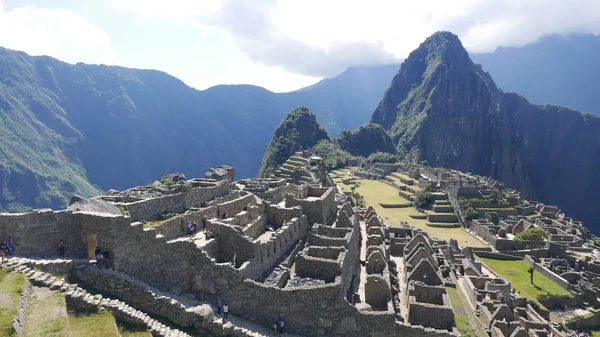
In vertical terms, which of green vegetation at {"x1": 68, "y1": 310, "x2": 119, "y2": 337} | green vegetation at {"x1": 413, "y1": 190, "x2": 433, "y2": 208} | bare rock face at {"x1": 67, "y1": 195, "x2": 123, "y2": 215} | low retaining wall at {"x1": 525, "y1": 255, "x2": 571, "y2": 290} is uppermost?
bare rock face at {"x1": 67, "y1": 195, "x2": 123, "y2": 215}

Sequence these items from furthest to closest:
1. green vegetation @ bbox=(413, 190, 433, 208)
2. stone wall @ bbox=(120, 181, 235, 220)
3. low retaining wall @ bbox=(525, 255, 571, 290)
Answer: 1. green vegetation @ bbox=(413, 190, 433, 208)
2. low retaining wall @ bbox=(525, 255, 571, 290)
3. stone wall @ bbox=(120, 181, 235, 220)

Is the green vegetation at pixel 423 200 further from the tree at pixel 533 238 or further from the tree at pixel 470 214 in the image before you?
the tree at pixel 533 238

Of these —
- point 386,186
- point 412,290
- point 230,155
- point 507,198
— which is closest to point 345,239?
point 412,290

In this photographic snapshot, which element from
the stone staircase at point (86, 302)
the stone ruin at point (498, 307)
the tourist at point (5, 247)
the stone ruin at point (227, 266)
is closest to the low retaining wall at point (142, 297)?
the stone ruin at point (227, 266)

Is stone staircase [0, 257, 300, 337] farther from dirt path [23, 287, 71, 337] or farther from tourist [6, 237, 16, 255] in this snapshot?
tourist [6, 237, 16, 255]

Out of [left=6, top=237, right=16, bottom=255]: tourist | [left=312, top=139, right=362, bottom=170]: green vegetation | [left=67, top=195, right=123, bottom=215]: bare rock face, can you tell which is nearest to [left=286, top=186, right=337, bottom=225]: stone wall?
[left=67, top=195, right=123, bottom=215]: bare rock face

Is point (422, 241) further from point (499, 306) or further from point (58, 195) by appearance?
point (58, 195)
